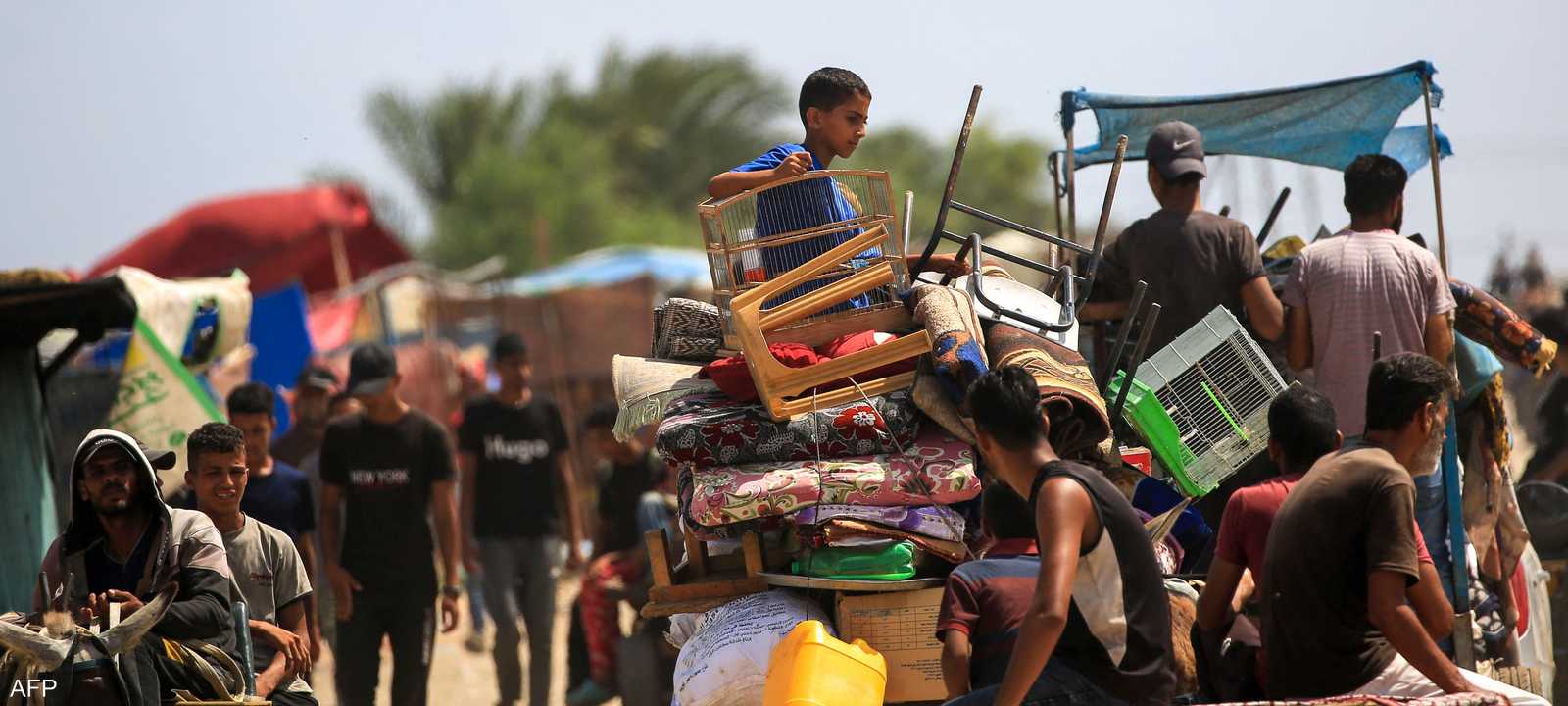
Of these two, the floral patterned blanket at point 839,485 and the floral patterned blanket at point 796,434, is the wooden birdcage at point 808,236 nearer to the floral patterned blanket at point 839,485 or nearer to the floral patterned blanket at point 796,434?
the floral patterned blanket at point 796,434

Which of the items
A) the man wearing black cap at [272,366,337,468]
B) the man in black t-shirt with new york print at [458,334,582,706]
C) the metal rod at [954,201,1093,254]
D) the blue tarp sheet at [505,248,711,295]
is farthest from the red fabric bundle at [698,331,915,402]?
the blue tarp sheet at [505,248,711,295]

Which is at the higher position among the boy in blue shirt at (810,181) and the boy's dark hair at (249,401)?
the boy in blue shirt at (810,181)

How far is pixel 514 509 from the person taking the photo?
365 inches

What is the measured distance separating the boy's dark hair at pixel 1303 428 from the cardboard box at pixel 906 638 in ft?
3.88

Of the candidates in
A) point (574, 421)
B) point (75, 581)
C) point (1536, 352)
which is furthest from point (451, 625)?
point (574, 421)

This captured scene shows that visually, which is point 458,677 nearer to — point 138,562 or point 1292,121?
point 138,562

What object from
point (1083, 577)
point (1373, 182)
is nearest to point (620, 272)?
point (1373, 182)

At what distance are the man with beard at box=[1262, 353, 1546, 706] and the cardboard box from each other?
3.62ft

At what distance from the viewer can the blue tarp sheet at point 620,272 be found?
1919 cm

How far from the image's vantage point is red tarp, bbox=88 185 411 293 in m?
17.2

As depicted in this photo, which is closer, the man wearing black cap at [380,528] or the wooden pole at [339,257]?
the man wearing black cap at [380,528]

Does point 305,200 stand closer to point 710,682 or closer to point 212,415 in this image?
point 212,415

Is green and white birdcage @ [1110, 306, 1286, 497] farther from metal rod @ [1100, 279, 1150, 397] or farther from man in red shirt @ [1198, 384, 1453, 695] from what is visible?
man in red shirt @ [1198, 384, 1453, 695]

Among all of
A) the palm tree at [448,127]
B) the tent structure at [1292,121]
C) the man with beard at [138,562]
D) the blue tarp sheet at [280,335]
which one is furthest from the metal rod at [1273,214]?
the palm tree at [448,127]
